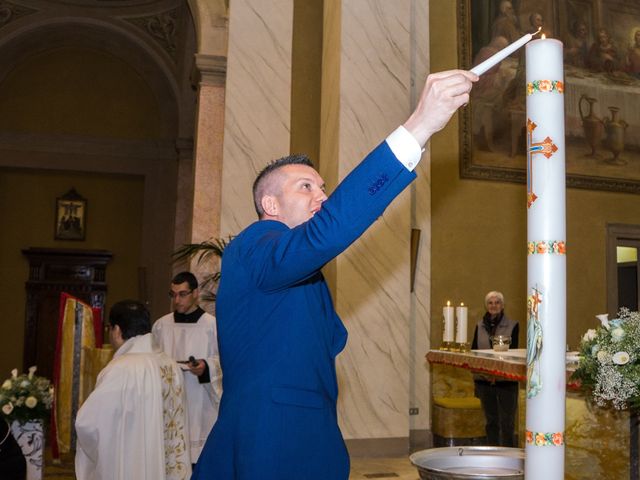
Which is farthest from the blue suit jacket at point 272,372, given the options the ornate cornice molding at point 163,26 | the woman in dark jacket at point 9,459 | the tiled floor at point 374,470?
the ornate cornice molding at point 163,26

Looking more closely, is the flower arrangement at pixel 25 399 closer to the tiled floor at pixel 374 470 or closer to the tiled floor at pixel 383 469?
the tiled floor at pixel 374 470

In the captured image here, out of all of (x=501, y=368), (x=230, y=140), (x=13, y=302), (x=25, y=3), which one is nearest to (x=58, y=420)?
(x=230, y=140)

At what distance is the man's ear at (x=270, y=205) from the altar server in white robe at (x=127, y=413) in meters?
2.15

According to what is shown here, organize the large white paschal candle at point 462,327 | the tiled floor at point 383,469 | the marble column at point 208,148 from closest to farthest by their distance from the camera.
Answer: the large white paschal candle at point 462,327, the tiled floor at point 383,469, the marble column at point 208,148

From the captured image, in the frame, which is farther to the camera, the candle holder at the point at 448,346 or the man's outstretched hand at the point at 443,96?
the candle holder at the point at 448,346

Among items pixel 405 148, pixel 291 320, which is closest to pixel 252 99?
pixel 291 320

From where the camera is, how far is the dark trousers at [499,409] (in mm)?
7074

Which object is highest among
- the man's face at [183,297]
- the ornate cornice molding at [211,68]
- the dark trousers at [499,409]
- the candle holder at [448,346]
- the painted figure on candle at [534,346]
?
the ornate cornice molding at [211,68]

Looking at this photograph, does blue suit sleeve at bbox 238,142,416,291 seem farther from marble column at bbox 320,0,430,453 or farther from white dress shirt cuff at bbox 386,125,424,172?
marble column at bbox 320,0,430,453

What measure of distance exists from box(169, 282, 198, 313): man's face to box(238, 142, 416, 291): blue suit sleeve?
4.33 m

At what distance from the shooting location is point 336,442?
5.97ft

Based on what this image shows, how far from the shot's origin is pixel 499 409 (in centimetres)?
730

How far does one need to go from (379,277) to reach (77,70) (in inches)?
453

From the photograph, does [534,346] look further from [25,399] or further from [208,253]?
[208,253]
